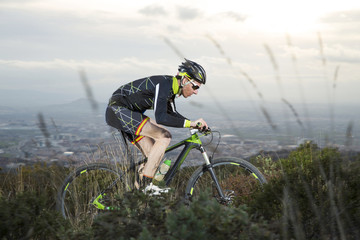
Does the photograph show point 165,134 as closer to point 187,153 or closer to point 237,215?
point 187,153

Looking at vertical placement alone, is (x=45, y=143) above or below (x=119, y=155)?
below

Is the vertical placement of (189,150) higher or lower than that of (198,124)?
lower

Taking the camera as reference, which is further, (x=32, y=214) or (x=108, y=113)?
(x=108, y=113)

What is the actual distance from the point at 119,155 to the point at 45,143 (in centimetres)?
141

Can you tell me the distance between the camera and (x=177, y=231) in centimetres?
225

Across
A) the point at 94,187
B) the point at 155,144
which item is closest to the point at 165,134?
the point at 155,144

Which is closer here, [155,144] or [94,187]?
[155,144]

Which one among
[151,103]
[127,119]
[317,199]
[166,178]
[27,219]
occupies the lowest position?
[27,219]

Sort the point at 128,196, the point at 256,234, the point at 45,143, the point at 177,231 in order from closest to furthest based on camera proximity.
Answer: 1. the point at 177,231
2. the point at 256,234
3. the point at 128,196
4. the point at 45,143

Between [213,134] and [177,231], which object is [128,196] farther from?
[213,134]

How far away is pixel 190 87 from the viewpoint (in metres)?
4.45

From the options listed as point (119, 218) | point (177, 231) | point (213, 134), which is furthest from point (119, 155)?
point (177, 231)

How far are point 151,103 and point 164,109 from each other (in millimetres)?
347

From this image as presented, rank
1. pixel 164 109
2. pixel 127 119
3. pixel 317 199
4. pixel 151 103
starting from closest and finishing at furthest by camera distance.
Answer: pixel 317 199, pixel 164 109, pixel 127 119, pixel 151 103
